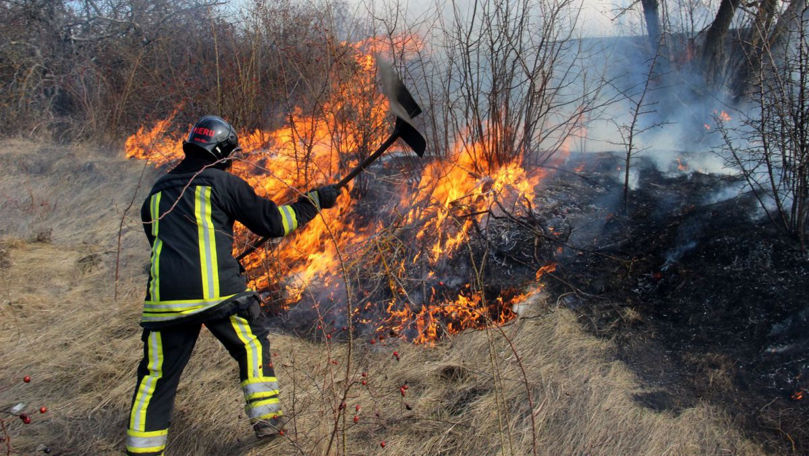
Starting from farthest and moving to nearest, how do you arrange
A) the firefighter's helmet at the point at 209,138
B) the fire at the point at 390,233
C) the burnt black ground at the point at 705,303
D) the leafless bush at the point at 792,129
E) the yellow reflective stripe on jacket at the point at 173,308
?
the fire at the point at 390,233 < the leafless bush at the point at 792,129 < the burnt black ground at the point at 705,303 < the firefighter's helmet at the point at 209,138 < the yellow reflective stripe on jacket at the point at 173,308

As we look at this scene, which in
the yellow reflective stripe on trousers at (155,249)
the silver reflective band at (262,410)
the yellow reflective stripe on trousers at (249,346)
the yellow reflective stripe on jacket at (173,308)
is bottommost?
the silver reflective band at (262,410)

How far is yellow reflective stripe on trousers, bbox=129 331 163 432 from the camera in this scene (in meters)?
2.80

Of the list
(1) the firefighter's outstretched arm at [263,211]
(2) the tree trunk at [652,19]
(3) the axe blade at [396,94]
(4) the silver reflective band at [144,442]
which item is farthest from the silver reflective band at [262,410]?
(2) the tree trunk at [652,19]

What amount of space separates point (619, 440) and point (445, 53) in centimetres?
415

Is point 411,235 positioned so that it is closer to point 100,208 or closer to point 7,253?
point 7,253

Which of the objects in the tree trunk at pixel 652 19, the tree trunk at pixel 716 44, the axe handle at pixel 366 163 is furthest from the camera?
the tree trunk at pixel 652 19

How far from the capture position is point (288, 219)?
3258mm

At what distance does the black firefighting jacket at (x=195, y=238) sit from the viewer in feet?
9.53

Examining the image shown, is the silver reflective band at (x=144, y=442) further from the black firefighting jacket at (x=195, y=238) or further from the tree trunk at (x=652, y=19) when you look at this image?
the tree trunk at (x=652, y=19)

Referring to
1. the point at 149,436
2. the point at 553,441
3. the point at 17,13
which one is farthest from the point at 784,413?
the point at 17,13

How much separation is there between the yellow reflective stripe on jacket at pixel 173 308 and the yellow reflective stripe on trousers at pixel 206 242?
0.05m

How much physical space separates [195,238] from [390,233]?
2.44m

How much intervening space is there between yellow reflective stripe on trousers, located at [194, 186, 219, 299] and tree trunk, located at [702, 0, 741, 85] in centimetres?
792

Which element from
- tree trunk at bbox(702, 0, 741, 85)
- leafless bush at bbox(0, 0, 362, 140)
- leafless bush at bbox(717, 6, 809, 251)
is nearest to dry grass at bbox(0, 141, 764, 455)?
leafless bush at bbox(717, 6, 809, 251)
